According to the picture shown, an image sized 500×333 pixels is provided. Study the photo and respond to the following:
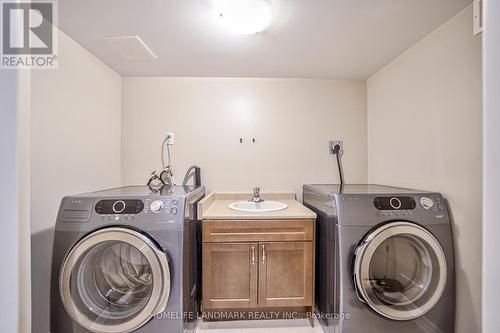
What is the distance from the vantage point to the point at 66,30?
1.51 metres

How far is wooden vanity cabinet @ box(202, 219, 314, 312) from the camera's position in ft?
5.53

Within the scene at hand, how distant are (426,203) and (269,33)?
1477 mm

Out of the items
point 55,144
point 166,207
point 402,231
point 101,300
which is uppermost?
point 55,144

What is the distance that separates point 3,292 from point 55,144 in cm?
106

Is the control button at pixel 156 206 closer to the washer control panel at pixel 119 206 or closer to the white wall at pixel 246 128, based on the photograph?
the washer control panel at pixel 119 206

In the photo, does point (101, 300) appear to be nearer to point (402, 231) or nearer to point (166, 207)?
point (166, 207)

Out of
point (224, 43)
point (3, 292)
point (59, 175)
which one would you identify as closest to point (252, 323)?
point (3, 292)

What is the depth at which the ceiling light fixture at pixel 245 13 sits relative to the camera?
1200 millimetres

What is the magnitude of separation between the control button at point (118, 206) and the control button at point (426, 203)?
1847mm

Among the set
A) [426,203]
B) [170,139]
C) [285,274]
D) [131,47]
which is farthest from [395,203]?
[131,47]

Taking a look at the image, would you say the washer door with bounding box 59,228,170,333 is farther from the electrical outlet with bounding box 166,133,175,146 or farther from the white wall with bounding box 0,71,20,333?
the electrical outlet with bounding box 166,133,175,146

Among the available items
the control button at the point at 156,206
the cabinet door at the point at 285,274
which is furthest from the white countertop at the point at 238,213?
the control button at the point at 156,206

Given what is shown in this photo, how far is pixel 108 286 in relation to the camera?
142cm

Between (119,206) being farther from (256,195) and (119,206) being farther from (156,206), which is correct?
(256,195)
